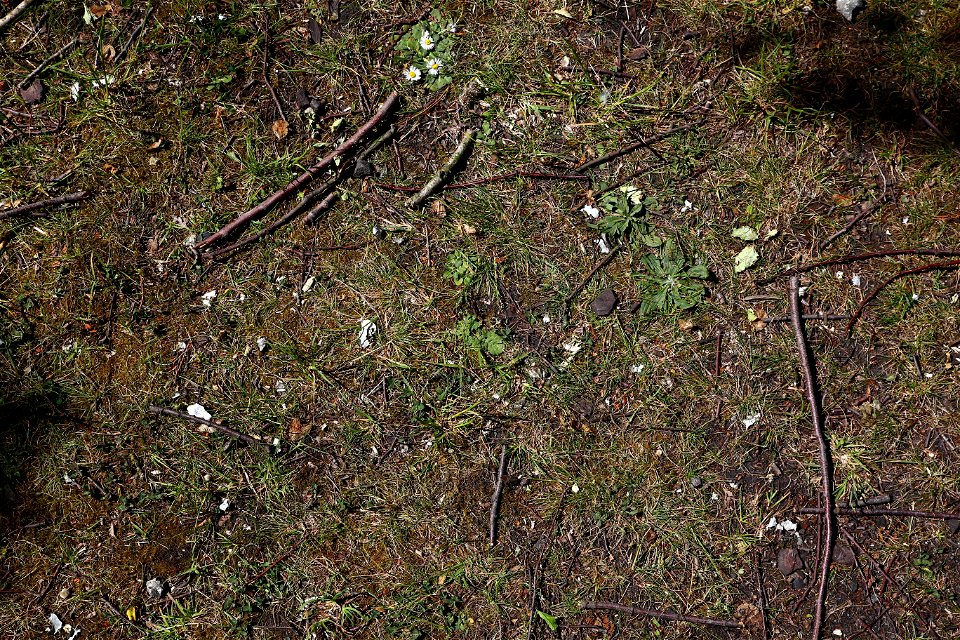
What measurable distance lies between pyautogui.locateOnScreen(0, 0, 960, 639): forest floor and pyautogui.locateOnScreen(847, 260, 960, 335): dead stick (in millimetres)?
25

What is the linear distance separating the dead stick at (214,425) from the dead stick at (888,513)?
2.59 meters

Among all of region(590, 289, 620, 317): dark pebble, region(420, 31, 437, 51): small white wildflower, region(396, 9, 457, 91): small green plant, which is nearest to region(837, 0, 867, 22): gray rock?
region(590, 289, 620, 317): dark pebble

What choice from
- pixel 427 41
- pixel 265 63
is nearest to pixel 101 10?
pixel 265 63

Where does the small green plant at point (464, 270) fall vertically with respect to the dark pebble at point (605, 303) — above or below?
above

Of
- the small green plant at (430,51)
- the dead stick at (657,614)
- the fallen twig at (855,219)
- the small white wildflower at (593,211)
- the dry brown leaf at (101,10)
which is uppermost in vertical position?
the dry brown leaf at (101,10)

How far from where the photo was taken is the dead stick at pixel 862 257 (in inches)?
116

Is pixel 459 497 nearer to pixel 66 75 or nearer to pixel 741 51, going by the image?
pixel 741 51

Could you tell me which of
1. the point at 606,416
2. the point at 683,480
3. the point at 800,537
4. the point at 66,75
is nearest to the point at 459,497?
the point at 606,416

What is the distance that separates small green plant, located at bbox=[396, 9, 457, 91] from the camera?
3.16m

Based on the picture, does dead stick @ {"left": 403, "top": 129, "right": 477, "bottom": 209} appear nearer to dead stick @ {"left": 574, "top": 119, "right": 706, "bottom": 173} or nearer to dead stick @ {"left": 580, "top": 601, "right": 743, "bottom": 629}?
dead stick @ {"left": 574, "top": 119, "right": 706, "bottom": 173}

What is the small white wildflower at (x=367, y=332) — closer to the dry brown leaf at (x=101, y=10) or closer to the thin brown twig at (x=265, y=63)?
the thin brown twig at (x=265, y=63)

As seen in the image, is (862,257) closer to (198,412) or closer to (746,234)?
(746,234)

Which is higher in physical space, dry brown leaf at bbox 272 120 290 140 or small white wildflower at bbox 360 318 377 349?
dry brown leaf at bbox 272 120 290 140

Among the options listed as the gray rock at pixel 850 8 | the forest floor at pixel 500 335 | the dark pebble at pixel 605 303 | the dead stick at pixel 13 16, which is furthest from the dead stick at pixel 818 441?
the dead stick at pixel 13 16
